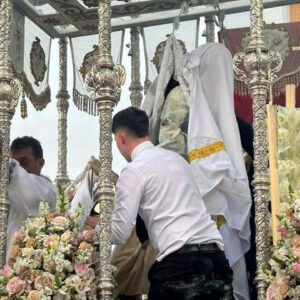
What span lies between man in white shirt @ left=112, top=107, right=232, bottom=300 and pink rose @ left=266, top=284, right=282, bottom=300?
27cm

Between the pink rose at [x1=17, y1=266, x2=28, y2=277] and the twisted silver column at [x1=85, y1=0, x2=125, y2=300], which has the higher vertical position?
the twisted silver column at [x1=85, y1=0, x2=125, y2=300]

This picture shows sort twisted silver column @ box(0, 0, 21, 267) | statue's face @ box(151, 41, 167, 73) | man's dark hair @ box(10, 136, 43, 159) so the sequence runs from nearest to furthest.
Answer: twisted silver column @ box(0, 0, 21, 267)
man's dark hair @ box(10, 136, 43, 159)
statue's face @ box(151, 41, 167, 73)

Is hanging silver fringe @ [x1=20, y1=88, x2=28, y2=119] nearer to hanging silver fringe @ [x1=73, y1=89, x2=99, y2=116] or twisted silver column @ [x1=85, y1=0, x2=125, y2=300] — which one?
hanging silver fringe @ [x1=73, y1=89, x2=99, y2=116]

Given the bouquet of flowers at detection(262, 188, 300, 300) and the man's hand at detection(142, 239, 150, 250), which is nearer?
the bouquet of flowers at detection(262, 188, 300, 300)

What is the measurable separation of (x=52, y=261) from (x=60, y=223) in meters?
0.29

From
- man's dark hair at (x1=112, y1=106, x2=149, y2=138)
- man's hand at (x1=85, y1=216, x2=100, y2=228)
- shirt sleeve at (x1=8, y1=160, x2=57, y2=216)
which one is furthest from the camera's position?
shirt sleeve at (x1=8, y1=160, x2=57, y2=216)

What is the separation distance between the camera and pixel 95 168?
23.4ft

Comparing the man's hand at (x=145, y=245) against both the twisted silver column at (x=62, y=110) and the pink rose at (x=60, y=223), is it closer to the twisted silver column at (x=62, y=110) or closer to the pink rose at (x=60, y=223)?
the pink rose at (x=60, y=223)

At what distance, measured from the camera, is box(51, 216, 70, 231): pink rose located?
6266 mm

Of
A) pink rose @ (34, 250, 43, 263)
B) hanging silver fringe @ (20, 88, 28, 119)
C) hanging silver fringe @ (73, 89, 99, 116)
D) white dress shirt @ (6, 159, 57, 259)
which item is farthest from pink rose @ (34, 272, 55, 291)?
hanging silver fringe @ (73, 89, 99, 116)

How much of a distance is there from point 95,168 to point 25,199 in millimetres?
616

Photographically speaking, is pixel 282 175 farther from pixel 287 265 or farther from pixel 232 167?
pixel 287 265

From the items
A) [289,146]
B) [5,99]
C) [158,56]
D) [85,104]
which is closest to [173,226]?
[289,146]

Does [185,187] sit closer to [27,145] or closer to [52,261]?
[52,261]
